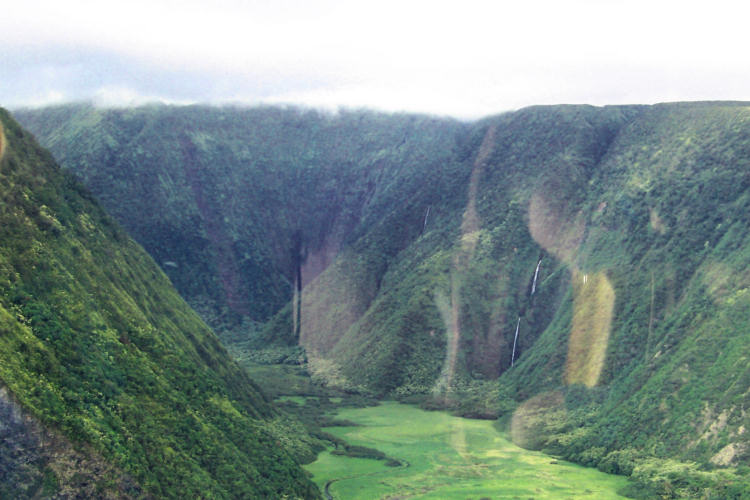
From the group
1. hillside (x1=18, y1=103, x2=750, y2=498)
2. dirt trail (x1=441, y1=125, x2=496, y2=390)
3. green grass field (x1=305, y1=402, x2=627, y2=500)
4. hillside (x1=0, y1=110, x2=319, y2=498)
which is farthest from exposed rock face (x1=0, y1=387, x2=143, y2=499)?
dirt trail (x1=441, y1=125, x2=496, y2=390)

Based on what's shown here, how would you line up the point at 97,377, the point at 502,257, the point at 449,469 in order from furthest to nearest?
the point at 502,257, the point at 449,469, the point at 97,377

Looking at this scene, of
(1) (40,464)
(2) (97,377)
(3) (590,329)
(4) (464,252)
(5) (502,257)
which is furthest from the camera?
(4) (464,252)

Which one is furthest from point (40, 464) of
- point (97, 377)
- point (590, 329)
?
point (590, 329)

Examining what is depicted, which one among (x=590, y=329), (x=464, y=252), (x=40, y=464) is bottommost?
(x=590, y=329)

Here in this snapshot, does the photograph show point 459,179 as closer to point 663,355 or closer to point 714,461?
point 663,355

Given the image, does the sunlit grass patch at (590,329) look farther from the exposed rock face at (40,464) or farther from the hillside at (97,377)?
the exposed rock face at (40,464)

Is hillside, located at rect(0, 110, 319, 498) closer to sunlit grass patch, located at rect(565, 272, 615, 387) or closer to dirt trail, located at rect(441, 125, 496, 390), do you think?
sunlit grass patch, located at rect(565, 272, 615, 387)

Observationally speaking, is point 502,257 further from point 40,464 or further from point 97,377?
point 40,464
